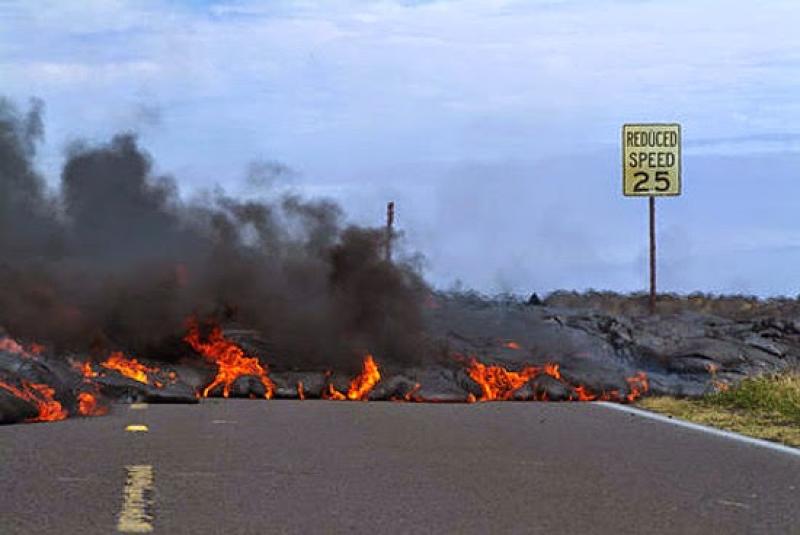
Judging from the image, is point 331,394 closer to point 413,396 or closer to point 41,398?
point 413,396

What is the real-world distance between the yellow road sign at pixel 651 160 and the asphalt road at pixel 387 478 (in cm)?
2020

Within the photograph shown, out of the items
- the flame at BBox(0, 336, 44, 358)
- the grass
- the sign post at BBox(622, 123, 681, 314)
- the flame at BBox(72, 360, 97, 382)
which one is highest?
the sign post at BBox(622, 123, 681, 314)

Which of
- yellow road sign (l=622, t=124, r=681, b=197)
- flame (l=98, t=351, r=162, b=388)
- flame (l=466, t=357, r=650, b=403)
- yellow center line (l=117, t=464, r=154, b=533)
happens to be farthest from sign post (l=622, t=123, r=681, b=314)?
yellow center line (l=117, t=464, r=154, b=533)

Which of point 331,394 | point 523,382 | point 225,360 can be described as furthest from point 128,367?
point 523,382

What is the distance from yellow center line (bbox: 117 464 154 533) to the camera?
8.09m

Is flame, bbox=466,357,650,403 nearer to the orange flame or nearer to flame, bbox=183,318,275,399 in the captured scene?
the orange flame

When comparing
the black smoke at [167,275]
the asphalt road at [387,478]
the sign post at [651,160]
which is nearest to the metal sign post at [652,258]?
the sign post at [651,160]

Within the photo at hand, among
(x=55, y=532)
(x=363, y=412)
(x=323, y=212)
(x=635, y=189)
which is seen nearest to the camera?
(x=55, y=532)

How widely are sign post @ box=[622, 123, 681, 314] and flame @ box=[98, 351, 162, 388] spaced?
14685 millimetres

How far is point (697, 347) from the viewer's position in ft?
91.3

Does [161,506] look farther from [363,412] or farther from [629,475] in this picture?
[363,412]

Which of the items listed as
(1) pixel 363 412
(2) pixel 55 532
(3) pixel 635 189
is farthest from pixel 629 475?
(3) pixel 635 189

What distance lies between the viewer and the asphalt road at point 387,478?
8445mm

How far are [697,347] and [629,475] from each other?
57.5ft
